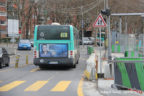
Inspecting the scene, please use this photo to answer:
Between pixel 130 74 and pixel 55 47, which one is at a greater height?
pixel 55 47

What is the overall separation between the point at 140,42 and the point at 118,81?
1547 cm

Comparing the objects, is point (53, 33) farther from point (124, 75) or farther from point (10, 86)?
point (124, 75)

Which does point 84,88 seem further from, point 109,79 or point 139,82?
point 139,82

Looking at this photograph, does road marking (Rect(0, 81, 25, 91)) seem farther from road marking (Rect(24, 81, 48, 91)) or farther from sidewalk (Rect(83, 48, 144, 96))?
sidewalk (Rect(83, 48, 144, 96))

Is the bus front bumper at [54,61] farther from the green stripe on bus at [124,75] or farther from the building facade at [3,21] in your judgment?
the building facade at [3,21]

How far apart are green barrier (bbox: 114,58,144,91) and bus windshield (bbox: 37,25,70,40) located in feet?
30.3

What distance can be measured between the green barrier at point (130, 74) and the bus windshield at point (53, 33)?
9.23 m

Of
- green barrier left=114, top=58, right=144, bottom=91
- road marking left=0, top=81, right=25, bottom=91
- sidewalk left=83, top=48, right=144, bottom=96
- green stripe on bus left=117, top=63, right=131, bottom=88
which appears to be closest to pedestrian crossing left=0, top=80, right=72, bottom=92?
road marking left=0, top=81, right=25, bottom=91

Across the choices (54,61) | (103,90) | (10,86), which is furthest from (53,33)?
(103,90)

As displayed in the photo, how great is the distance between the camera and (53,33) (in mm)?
20703

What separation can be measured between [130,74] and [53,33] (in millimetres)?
10705

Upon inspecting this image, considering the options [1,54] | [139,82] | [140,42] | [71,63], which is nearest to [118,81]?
[139,82]

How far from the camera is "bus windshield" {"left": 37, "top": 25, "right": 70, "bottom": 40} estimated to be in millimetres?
20609

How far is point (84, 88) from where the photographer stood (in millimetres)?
13172
